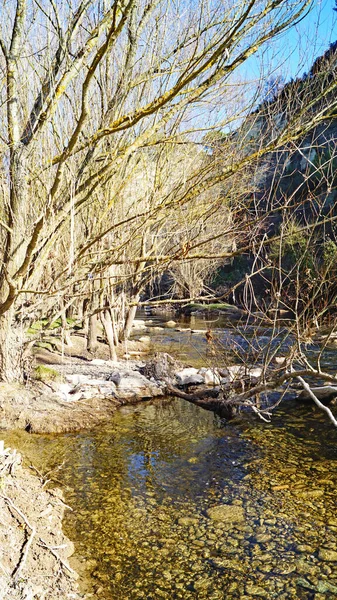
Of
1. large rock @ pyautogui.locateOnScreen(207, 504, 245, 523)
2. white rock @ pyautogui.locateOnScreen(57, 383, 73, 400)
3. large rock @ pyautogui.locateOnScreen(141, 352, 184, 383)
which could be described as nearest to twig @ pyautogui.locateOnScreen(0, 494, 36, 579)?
large rock @ pyautogui.locateOnScreen(207, 504, 245, 523)

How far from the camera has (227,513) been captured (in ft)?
13.3

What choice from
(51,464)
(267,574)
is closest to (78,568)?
(267,574)

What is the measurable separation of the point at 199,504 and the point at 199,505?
0.02 metres

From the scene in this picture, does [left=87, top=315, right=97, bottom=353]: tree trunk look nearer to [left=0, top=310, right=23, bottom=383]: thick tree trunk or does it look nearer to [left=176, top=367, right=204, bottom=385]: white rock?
[left=176, top=367, right=204, bottom=385]: white rock

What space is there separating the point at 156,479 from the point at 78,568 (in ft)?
5.20

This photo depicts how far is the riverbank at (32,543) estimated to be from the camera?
278cm

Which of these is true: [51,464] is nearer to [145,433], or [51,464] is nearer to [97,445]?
[97,445]

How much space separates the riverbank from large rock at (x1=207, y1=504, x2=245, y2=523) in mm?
1236

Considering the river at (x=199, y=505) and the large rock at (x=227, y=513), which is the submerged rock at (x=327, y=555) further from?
the large rock at (x=227, y=513)

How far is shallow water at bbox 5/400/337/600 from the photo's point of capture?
10.5ft

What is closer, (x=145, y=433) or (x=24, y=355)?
(x=145, y=433)

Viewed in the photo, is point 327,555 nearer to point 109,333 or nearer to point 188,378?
point 188,378

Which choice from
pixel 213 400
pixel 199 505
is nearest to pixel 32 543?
pixel 199 505

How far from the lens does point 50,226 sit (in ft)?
15.1
